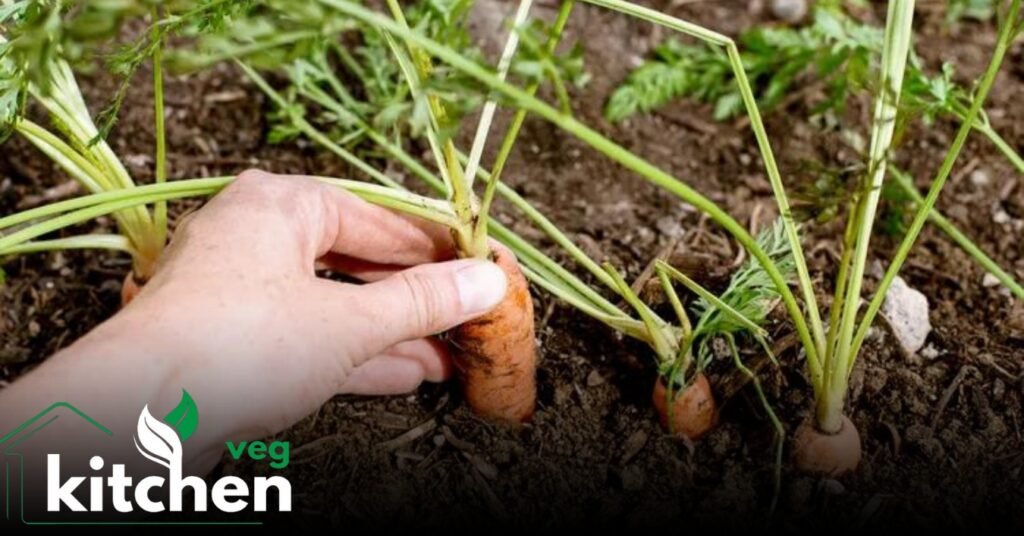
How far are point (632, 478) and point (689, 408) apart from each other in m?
0.13

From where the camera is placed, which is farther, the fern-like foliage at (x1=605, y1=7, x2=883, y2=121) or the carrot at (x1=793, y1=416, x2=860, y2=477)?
the fern-like foliage at (x1=605, y1=7, x2=883, y2=121)

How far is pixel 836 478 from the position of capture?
161cm

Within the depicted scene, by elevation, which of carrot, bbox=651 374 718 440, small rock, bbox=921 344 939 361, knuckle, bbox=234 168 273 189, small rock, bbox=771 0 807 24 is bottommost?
carrot, bbox=651 374 718 440

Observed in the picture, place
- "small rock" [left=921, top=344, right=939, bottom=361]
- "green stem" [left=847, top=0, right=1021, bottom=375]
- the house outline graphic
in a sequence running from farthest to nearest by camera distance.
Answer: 1. "small rock" [left=921, top=344, right=939, bottom=361]
2. "green stem" [left=847, top=0, right=1021, bottom=375]
3. the house outline graphic

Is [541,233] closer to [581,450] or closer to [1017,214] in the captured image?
[581,450]

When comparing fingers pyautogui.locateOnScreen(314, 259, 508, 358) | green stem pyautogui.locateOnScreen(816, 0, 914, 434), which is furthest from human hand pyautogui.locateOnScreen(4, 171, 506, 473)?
green stem pyautogui.locateOnScreen(816, 0, 914, 434)

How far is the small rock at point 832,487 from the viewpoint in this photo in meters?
1.59

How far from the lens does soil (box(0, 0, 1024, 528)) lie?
1611 mm

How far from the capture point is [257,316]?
1.32 meters

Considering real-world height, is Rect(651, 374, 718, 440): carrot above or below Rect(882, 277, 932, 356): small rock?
below

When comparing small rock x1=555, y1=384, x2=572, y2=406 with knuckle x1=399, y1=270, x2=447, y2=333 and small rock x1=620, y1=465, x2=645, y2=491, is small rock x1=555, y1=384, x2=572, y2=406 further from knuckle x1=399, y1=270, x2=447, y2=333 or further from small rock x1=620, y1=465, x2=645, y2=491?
knuckle x1=399, y1=270, x2=447, y2=333

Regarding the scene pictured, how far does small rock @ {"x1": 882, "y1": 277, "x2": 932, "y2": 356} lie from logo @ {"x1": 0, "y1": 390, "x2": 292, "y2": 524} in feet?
Result: 3.43

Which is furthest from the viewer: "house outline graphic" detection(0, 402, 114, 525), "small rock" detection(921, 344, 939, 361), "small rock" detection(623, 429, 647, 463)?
"small rock" detection(921, 344, 939, 361)

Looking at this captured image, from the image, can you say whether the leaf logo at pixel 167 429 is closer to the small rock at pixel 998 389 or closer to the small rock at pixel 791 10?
the small rock at pixel 998 389
